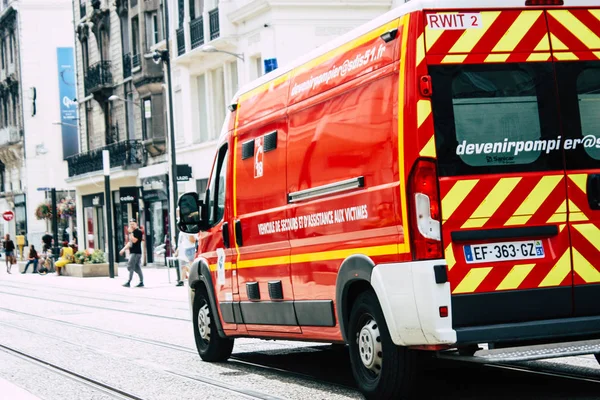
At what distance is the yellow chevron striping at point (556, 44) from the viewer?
817 centimetres

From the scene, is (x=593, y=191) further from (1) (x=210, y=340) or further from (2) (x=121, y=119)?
(2) (x=121, y=119)

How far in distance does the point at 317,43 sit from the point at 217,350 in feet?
76.7

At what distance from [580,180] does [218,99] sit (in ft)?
107

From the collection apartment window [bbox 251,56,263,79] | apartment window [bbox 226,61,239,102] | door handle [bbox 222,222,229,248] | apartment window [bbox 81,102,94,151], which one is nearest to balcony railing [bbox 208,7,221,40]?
apartment window [bbox 226,61,239,102]

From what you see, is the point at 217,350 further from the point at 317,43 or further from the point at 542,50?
the point at 317,43

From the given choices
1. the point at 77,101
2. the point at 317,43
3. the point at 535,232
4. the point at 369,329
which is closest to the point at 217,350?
the point at 369,329

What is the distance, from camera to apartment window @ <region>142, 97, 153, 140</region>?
1805 inches

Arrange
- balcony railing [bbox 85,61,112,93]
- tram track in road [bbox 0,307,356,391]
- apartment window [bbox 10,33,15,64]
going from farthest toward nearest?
apartment window [bbox 10,33,15,64], balcony railing [bbox 85,61,112,93], tram track in road [bbox 0,307,356,391]

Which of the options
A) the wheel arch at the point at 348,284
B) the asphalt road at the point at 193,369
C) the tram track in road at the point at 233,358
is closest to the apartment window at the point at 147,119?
the tram track in road at the point at 233,358

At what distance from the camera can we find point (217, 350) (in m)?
12.2

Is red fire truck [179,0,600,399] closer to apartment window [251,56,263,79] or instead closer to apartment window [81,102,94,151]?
apartment window [251,56,263,79]

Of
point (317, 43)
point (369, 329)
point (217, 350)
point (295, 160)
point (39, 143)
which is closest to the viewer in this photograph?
point (369, 329)

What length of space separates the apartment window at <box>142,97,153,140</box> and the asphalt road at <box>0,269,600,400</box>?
26.7 metres

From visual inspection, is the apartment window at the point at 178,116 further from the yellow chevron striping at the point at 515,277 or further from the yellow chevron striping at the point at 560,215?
the yellow chevron striping at the point at 515,277
